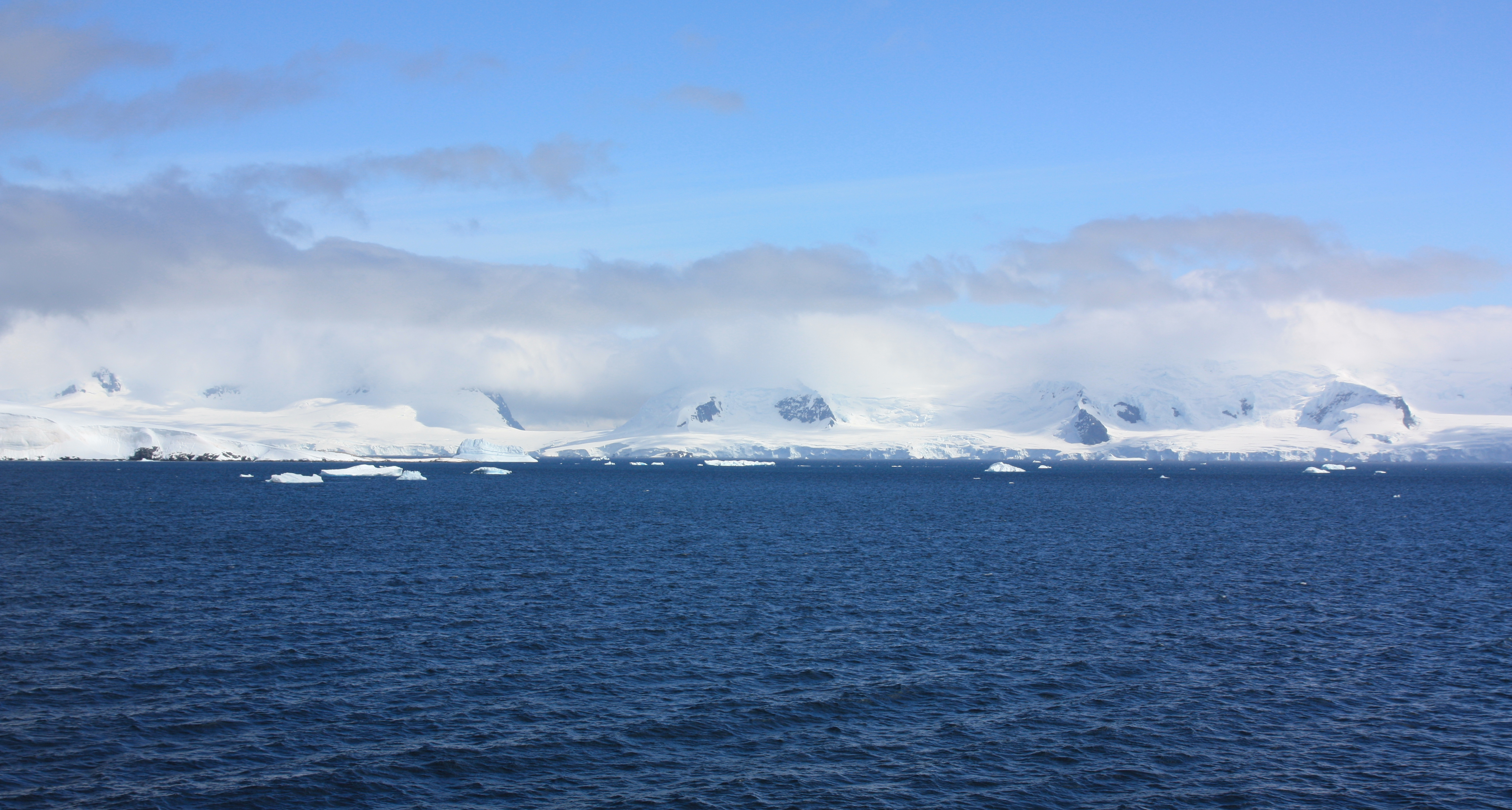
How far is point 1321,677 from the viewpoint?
103 feet

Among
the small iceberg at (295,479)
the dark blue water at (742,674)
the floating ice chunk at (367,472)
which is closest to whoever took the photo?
the dark blue water at (742,674)

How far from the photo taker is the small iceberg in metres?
136

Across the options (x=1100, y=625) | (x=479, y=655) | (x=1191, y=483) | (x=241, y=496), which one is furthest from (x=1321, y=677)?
(x=1191, y=483)

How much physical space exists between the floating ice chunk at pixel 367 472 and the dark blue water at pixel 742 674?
377 ft

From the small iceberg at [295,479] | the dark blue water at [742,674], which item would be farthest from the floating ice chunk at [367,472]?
the dark blue water at [742,674]

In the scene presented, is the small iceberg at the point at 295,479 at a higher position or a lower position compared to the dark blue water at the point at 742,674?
higher

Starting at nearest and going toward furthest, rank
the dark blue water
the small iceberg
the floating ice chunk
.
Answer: the dark blue water < the small iceberg < the floating ice chunk

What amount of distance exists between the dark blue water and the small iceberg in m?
69.7

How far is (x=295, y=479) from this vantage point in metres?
139

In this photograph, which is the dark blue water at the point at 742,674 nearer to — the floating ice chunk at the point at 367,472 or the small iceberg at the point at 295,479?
the small iceberg at the point at 295,479

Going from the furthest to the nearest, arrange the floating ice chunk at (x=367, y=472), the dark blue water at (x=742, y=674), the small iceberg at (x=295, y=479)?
the floating ice chunk at (x=367, y=472), the small iceberg at (x=295, y=479), the dark blue water at (x=742, y=674)

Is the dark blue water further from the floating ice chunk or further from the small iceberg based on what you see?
the floating ice chunk

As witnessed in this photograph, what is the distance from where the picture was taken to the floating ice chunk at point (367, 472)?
180 m

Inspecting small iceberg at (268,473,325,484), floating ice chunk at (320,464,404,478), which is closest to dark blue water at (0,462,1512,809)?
small iceberg at (268,473,325,484)
